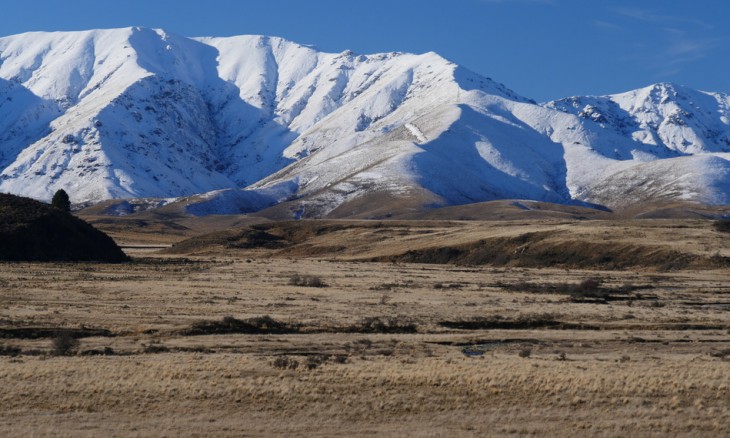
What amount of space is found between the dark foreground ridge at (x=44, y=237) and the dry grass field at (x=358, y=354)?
296 inches

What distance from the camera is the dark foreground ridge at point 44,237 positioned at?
98.1 m

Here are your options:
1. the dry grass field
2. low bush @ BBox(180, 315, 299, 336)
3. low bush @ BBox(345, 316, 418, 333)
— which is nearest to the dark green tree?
the dry grass field

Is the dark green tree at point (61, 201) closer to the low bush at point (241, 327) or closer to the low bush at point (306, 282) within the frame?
the low bush at point (306, 282)

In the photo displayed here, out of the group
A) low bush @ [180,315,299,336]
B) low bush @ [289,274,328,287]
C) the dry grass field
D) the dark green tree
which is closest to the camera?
the dry grass field

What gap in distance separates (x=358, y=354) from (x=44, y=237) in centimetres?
6960

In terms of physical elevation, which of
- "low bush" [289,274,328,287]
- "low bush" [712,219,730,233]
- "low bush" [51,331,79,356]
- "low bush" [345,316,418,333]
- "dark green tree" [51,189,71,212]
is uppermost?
"dark green tree" [51,189,71,212]

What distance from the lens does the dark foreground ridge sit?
98.1 meters

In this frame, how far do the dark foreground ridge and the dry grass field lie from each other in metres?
7.51

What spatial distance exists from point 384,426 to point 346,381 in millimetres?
4750

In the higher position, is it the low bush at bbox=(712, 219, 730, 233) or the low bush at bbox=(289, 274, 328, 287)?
the low bush at bbox=(712, 219, 730, 233)

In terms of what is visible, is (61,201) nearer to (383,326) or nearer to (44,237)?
(44,237)

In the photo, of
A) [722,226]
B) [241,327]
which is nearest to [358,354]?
[241,327]

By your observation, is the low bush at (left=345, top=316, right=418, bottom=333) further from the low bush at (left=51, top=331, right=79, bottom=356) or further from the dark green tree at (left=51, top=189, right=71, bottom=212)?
the dark green tree at (left=51, top=189, right=71, bottom=212)

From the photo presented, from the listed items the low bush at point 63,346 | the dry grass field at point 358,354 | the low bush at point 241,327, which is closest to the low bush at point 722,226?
the dry grass field at point 358,354
